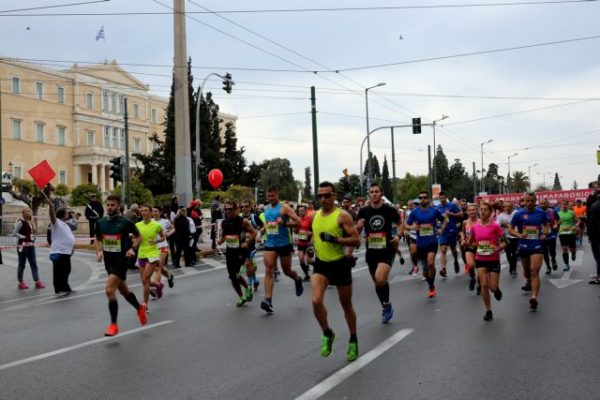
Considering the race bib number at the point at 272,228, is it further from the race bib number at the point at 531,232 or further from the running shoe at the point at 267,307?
the race bib number at the point at 531,232

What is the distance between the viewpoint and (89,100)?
82.4 meters

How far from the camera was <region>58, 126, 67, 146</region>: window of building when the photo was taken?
259 feet

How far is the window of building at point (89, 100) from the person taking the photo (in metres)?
82.0

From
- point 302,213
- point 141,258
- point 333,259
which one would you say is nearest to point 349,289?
point 333,259

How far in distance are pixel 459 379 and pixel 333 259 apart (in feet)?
5.48

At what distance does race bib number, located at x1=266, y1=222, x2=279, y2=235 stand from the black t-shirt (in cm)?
243

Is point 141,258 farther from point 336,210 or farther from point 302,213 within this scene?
point 302,213

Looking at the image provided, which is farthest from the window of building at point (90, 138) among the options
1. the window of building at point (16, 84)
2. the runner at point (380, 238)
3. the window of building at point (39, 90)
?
the runner at point (380, 238)

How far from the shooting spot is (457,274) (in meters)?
15.8

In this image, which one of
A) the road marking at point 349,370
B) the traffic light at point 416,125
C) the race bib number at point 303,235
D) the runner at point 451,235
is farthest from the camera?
the traffic light at point 416,125

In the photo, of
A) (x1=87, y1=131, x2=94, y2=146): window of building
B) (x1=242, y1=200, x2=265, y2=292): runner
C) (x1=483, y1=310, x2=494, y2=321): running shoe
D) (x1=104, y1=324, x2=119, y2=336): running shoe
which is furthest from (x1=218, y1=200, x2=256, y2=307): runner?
(x1=87, y1=131, x2=94, y2=146): window of building

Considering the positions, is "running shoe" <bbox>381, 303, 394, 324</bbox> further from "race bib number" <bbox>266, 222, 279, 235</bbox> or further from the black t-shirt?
"race bib number" <bbox>266, 222, 279, 235</bbox>

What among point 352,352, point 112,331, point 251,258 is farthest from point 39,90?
point 352,352

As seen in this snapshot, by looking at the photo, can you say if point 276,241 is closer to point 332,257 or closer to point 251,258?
point 251,258
